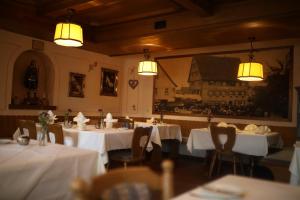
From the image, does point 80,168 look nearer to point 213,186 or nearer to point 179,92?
point 213,186

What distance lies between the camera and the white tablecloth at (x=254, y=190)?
53.2 inches

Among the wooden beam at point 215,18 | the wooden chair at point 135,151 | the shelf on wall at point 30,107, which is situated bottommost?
the wooden chair at point 135,151

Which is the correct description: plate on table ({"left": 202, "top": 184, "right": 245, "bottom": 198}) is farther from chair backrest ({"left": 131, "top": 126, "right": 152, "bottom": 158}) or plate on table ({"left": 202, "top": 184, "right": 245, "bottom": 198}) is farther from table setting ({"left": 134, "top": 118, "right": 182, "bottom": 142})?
table setting ({"left": 134, "top": 118, "right": 182, "bottom": 142})

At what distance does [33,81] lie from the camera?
6.54m

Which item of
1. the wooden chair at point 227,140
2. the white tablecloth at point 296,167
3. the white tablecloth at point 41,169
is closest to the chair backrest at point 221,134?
the wooden chair at point 227,140

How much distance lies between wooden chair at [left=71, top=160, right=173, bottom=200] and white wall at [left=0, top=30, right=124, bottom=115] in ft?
17.5

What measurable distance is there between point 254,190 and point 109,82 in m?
7.16

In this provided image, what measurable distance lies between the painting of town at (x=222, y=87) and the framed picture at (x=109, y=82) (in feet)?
4.21

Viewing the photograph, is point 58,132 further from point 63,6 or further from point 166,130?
point 166,130

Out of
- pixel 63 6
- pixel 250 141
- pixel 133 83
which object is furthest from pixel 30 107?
pixel 250 141

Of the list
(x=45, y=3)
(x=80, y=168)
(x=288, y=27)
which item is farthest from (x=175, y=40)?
A: (x=80, y=168)

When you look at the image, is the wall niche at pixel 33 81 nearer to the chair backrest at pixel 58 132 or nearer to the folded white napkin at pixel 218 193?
the chair backrest at pixel 58 132

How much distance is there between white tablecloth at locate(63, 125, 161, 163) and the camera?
4145 millimetres

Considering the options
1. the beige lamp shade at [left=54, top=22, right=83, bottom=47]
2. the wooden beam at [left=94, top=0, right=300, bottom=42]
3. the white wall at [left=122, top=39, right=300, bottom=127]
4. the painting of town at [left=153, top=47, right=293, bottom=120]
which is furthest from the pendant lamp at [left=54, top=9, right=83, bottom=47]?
the white wall at [left=122, top=39, right=300, bottom=127]
